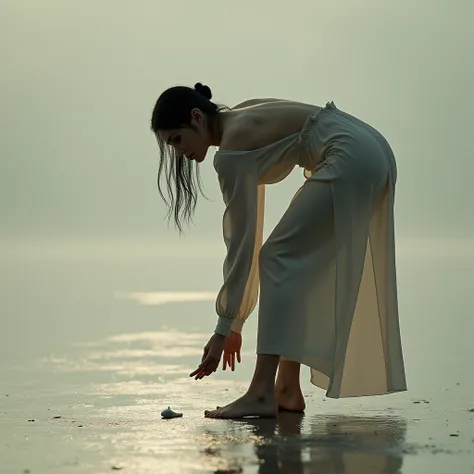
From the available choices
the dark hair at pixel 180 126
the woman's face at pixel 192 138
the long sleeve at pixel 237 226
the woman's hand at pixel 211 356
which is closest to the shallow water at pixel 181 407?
the woman's hand at pixel 211 356

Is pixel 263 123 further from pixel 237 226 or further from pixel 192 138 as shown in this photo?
pixel 237 226

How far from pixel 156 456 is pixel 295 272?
100 centimetres

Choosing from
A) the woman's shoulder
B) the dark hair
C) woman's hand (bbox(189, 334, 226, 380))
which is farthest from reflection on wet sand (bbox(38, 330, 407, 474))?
the woman's shoulder

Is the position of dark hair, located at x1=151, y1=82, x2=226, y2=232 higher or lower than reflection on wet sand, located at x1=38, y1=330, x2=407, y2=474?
higher

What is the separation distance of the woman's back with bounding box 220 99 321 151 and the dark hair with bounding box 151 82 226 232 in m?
0.13

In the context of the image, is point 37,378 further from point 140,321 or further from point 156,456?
point 140,321

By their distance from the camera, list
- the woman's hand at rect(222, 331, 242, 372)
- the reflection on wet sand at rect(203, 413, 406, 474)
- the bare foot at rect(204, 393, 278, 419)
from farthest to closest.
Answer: the woman's hand at rect(222, 331, 242, 372) → the bare foot at rect(204, 393, 278, 419) → the reflection on wet sand at rect(203, 413, 406, 474)

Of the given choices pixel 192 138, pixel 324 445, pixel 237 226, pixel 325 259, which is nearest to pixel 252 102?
pixel 192 138

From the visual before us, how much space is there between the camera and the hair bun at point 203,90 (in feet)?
A: 12.9

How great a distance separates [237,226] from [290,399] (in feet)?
1.92

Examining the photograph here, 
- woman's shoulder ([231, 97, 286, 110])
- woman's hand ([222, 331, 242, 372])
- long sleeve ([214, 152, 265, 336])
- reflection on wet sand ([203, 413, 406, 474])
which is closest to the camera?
reflection on wet sand ([203, 413, 406, 474])

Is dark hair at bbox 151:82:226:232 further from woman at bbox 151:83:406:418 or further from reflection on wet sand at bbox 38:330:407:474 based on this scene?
reflection on wet sand at bbox 38:330:407:474

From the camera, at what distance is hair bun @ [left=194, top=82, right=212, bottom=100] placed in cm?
394

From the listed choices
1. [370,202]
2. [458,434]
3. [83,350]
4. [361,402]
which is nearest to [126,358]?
[83,350]
